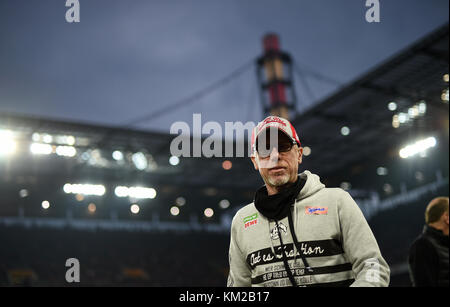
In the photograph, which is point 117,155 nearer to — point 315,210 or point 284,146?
point 284,146

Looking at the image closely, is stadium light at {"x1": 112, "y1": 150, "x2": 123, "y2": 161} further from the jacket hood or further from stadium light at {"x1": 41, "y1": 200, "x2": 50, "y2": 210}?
the jacket hood

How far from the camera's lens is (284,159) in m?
2.10

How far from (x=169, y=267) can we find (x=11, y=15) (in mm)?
20295

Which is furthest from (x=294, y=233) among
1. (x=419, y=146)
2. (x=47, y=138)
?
(x=419, y=146)

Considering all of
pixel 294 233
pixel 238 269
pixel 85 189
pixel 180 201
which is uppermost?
pixel 180 201

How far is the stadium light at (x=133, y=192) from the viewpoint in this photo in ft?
91.2

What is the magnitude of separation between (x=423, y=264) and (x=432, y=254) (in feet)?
0.43

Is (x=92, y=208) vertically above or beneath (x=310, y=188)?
above

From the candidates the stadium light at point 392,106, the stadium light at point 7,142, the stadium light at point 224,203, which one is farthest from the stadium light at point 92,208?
the stadium light at point 392,106

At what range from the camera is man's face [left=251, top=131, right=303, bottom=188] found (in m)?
2.09

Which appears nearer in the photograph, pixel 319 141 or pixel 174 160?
pixel 319 141

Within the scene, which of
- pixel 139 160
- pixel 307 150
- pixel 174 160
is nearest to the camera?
pixel 307 150

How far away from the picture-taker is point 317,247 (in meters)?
1.90

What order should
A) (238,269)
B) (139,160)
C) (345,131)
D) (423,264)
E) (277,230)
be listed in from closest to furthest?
(277,230) → (238,269) → (423,264) → (345,131) → (139,160)
